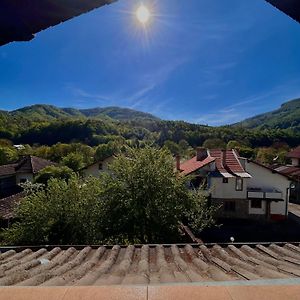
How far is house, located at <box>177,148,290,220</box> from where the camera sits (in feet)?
70.8

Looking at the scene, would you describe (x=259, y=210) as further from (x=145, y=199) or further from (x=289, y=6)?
(x=289, y=6)

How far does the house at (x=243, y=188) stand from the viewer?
70.8ft

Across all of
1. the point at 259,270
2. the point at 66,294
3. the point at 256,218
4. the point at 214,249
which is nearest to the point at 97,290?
the point at 66,294

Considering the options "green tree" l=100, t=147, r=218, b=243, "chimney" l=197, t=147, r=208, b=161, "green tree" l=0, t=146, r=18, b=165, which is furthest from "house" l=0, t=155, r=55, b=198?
"green tree" l=100, t=147, r=218, b=243

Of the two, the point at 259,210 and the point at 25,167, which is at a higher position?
the point at 25,167

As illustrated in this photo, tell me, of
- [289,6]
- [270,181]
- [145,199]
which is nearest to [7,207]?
[145,199]

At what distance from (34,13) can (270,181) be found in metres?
23.5

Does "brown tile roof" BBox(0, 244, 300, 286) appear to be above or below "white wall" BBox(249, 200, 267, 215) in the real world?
above

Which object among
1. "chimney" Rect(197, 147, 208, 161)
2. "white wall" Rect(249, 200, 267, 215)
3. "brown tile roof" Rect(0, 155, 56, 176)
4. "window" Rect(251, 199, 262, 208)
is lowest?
"white wall" Rect(249, 200, 267, 215)

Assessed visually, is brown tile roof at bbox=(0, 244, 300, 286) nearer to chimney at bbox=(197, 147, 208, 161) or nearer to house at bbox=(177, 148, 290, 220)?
house at bbox=(177, 148, 290, 220)

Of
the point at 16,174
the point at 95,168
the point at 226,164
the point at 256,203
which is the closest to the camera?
the point at 256,203

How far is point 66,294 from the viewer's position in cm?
200

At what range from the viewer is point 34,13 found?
4.40 feet

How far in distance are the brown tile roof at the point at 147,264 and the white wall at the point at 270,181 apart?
19.1 m
